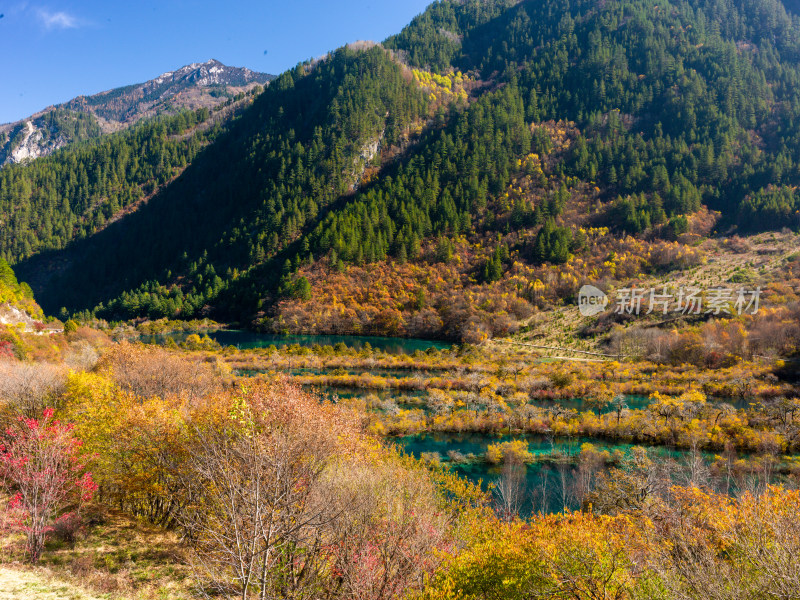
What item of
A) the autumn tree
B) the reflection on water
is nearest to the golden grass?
the autumn tree

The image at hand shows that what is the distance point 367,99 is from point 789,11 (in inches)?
6698

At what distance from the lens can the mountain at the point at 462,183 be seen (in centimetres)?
10412

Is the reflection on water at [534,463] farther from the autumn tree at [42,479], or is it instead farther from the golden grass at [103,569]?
the autumn tree at [42,479]

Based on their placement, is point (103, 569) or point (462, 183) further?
point (462, 183)

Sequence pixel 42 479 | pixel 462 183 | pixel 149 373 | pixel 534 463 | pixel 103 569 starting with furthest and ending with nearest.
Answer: pixel 462 183 < pixel 149 373 < pixel 534 463 < pixel 42 479 < pixel 103 569

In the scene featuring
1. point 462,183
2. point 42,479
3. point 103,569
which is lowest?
point 103,569

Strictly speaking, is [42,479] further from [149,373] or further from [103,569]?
[149,373]

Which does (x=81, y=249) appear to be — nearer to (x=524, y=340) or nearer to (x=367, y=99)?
(x=367, y=99)

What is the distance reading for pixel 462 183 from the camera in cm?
13025

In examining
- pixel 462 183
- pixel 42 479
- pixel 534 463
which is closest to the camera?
pixel 42 479

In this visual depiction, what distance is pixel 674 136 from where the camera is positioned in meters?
129

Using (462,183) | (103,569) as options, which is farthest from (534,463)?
(462,183)

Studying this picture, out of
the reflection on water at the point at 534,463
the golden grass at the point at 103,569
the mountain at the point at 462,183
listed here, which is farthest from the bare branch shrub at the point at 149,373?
the mountain at the point at 462,183

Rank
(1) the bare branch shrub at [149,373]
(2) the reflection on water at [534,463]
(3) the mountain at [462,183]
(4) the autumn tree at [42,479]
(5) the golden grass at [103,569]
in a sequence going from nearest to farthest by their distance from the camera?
1. (5) the golden grass at [103,569]
2. (4) the autumn tree at [42,479]
3. (2) the reflection on water at [534,463]
4. (1) the bare branch shrub at [149,373]
5. (3) the mountain at [462,183]
